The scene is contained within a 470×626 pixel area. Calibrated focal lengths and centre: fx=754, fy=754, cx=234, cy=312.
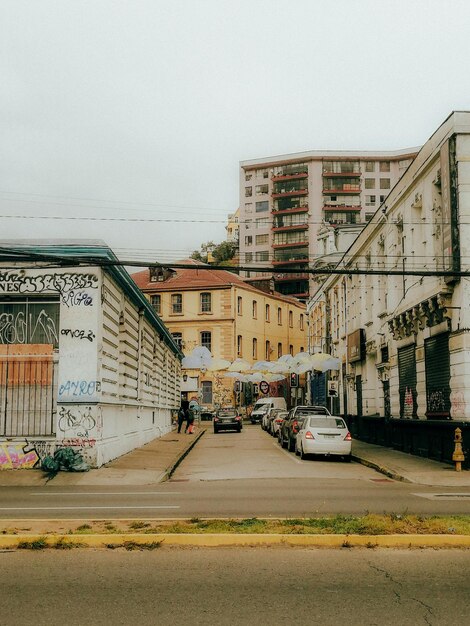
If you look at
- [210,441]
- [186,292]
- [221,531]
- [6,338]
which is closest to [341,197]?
[186,292]

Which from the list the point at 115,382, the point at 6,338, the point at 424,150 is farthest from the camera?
the point at 424,150

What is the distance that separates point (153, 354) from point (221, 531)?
84.7ft

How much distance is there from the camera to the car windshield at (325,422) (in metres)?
24.7

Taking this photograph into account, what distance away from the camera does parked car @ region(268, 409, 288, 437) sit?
37.8 metres

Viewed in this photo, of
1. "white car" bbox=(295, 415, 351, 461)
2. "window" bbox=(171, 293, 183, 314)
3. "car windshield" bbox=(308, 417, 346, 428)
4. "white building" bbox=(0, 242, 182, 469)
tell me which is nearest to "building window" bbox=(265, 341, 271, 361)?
"window" bbox=(171, 293, 183, 314)

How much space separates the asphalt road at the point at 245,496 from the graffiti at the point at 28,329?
3.91 m

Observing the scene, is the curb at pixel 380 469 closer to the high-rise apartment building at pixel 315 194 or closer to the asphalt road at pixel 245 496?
the asphalt road at pixel 245 496

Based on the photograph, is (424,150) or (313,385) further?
(313,385)

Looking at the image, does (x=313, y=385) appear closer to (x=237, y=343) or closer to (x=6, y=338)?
(x=237, y=343)

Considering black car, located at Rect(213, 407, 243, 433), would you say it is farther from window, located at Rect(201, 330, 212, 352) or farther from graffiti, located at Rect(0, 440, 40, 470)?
window, located at Rect(201, 330, 212, 352)

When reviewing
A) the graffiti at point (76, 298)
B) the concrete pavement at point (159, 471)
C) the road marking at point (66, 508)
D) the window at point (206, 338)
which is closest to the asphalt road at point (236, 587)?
the road marking at point (66, 508)

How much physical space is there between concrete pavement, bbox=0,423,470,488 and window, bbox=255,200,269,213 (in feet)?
259

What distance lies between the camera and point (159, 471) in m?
19.7

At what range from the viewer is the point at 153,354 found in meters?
34.6
